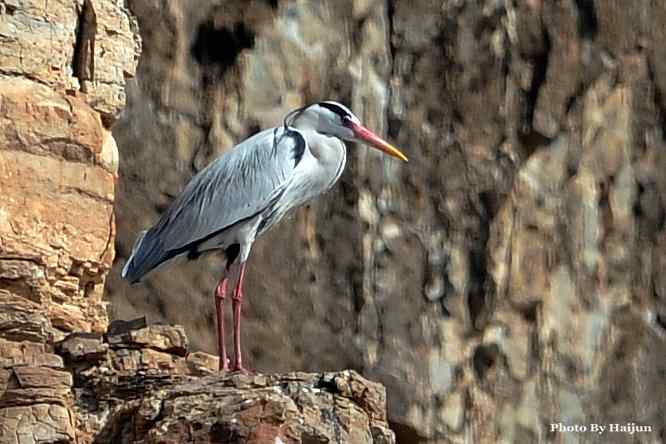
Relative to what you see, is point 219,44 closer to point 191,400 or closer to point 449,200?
point 449,200

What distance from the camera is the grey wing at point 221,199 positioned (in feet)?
28.9

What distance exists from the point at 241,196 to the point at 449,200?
15.4ft

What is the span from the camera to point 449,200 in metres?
13.4

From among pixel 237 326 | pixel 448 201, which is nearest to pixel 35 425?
pixel 237 326

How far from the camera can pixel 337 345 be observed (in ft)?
42.4

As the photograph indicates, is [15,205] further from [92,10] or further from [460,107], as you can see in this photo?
[460,107]

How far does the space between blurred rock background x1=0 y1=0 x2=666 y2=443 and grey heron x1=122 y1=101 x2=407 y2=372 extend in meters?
3.56

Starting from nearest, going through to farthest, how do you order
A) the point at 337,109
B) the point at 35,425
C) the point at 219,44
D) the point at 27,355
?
the point at 35,425 < the point at 27,355 < the point at 337,109 < the point at 219,44

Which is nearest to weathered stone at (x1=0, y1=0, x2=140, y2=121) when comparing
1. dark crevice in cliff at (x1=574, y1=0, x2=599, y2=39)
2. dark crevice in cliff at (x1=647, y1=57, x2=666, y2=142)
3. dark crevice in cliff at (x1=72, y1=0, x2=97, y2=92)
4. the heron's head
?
dark crevice in cliff at (x1=72, y1=0, x2=97, y2=92)

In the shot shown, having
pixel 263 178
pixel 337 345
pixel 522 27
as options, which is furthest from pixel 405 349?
pixel 263 178

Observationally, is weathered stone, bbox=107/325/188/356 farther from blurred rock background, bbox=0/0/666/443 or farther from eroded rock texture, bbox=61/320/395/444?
blurred rock background, bbox=0/0/666/443

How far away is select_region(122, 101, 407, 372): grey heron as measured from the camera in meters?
8.81

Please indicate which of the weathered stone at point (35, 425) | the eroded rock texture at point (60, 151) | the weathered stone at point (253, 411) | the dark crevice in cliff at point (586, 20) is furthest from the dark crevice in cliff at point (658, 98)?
the weathered stone at point (35, 425)

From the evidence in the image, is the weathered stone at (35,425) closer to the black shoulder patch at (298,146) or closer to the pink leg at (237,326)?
the pink leg at (237,326)
